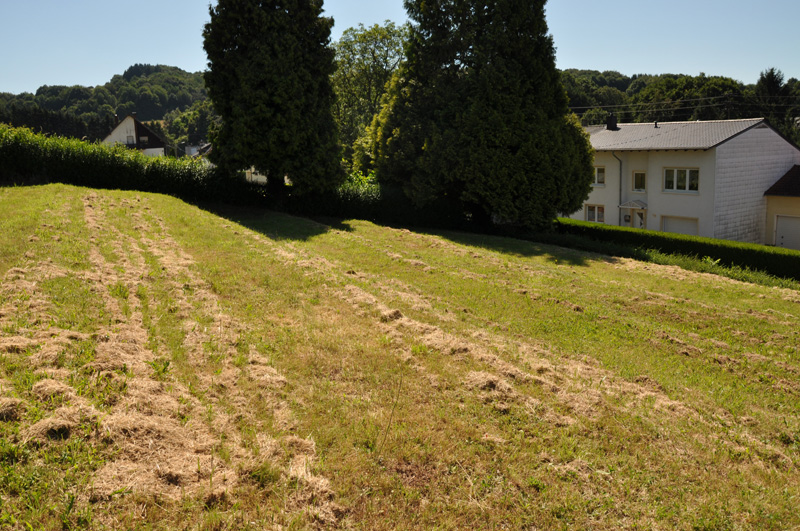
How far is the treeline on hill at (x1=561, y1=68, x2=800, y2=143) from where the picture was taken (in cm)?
6103

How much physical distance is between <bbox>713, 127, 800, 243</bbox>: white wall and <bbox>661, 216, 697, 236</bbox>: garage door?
4.91 feet

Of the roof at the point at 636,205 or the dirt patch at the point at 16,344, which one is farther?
the roof at the point at 636,205

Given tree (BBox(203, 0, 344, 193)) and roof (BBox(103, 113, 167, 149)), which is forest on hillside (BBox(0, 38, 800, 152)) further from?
roof (BBox(103, 113, 167, 149))

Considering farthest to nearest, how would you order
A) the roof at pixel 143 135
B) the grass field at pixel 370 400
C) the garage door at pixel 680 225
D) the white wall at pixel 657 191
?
the roof at pixel 143 135 → the garage door at pixel 680 225 → the white wall at pixel 657 191 → the grass field at pixel 370 400

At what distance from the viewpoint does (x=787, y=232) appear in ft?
98.3

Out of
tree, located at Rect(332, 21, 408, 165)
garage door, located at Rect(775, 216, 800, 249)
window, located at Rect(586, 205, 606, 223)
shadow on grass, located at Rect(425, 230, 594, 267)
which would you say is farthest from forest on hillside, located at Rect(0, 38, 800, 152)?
garage door, located at Rect(775, 216, 800, 249)

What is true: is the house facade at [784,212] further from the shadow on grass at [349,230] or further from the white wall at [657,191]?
the shadow on grass at [349,230]

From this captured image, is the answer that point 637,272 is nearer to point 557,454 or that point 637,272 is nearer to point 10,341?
point 557,454

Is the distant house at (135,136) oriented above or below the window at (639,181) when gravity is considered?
above

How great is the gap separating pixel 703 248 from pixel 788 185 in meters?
14.5

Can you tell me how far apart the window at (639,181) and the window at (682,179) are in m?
1.58

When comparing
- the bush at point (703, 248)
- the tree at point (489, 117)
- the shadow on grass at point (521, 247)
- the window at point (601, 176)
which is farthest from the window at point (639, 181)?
the shadow on grass at point (521, 247)

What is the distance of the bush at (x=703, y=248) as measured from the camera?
18891mm

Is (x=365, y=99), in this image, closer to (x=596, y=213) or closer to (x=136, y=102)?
(x=596, y=213)
